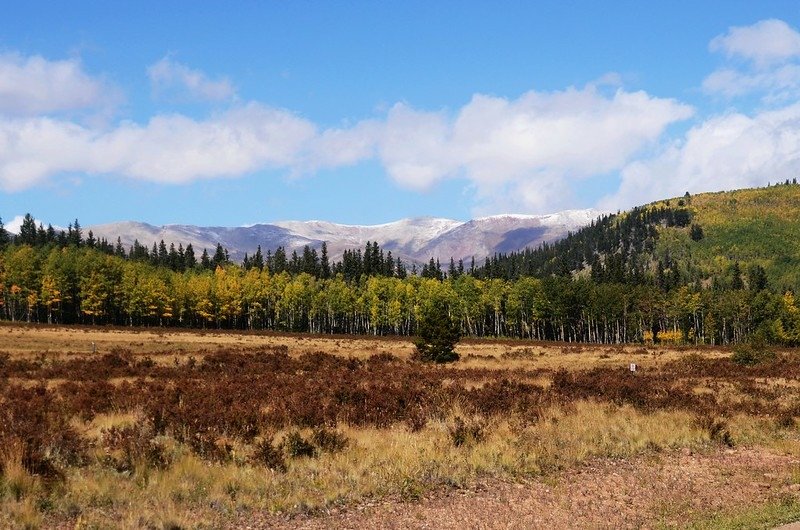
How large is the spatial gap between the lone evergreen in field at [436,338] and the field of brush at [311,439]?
59.0 ft

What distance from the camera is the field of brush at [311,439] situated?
977cm

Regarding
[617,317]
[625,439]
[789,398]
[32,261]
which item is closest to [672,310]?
[617,317]

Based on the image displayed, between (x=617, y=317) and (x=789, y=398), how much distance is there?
102040mm

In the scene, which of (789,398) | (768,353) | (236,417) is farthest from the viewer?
(768,353)

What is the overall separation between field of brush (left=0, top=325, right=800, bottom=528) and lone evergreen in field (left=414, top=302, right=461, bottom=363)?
17974 millimetres

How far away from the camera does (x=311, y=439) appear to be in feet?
45.3

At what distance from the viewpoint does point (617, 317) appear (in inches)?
4793

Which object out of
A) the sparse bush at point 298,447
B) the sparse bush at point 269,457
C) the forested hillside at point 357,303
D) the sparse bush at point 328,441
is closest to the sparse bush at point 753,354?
the sparse bush at point 328,441

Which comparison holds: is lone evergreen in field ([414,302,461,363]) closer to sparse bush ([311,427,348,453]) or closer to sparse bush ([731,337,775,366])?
sparse bush ([731,337,775,366])

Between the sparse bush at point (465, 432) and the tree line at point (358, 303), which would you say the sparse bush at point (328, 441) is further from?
the tree line at point (358, 303)

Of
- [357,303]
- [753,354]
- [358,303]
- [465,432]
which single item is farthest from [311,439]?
[357,303]

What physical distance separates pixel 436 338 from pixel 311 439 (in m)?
31.8

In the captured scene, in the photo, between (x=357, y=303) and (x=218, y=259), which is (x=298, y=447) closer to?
(x=357, y=303)

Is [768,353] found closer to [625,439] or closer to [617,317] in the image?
[625,439]
